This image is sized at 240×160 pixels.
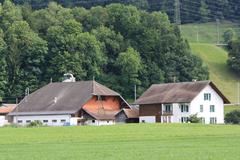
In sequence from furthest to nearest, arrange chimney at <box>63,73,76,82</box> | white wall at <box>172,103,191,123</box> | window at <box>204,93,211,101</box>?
chimney at <box>63,73,76,82</box>
window at <box>204,93,211,101</box>
white wall at <box>172,103,191,123</box>

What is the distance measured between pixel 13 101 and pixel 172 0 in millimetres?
70239

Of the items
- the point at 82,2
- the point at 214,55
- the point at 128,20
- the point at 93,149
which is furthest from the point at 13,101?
the point at 93,149

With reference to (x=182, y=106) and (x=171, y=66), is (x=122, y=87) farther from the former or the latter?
(x=182, y=106)

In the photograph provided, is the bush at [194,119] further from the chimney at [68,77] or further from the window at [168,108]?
the chimney at [68,77]

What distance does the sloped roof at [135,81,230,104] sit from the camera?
11162cm

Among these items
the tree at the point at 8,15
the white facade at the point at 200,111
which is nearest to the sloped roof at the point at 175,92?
the white facade at the point at 200,111

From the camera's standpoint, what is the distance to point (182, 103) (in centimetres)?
11144

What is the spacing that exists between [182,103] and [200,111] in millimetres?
3153

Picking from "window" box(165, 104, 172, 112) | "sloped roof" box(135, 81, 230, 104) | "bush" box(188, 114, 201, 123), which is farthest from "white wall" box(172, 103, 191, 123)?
"bush" box(188, 114, 201, 123)

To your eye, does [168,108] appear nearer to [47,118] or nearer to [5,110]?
[47,118]

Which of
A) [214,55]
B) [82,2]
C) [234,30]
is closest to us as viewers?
[214,55]

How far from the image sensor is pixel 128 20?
492ft

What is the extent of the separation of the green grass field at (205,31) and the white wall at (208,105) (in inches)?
2475

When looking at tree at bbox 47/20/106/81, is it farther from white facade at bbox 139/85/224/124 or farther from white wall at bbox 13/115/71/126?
white facade at bbox 139/85/224/124
